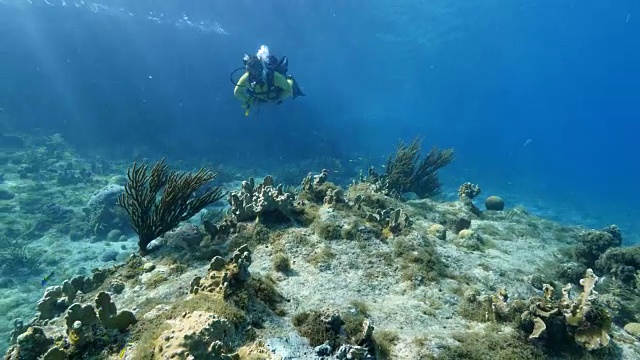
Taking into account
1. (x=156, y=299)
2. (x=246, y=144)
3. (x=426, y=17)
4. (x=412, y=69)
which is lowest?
(x=156, y=299)

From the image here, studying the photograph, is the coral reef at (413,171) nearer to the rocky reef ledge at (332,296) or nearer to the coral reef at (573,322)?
the rocky reef ledge at (332,296)

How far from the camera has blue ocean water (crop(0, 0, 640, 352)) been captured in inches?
1206

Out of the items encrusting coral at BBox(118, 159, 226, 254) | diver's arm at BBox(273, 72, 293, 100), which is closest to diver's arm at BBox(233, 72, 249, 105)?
diver's arm at BBox(273, 72, 293, 100)

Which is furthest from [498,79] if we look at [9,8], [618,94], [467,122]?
[9,8]

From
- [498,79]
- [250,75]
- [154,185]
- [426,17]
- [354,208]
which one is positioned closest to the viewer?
[154,185]

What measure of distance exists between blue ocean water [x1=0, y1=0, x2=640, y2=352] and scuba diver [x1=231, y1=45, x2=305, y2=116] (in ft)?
26.1

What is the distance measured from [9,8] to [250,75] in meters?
36.6

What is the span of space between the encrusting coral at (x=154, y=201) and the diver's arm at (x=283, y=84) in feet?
9.87

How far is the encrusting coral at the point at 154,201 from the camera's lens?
6.08 m

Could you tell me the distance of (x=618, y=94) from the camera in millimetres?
100938

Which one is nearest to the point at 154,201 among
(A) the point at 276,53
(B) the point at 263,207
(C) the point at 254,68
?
(B) the point at 263,207

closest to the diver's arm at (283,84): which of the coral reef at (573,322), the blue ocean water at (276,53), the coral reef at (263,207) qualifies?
the coral reef at (263,207)

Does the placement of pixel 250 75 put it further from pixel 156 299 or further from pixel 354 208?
pixel 156 299

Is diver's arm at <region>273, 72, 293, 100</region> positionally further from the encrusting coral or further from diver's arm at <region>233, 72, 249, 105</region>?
the encrusting coral
